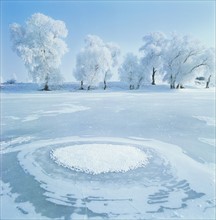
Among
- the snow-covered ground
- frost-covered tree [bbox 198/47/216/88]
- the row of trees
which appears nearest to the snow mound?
the snow-covered ground

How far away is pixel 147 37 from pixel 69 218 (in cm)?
5147

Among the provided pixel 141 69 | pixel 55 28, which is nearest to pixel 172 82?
pixel 141 69

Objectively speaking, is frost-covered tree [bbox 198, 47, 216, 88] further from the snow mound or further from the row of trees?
the snow mound

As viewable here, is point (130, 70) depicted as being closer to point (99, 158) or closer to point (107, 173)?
point (99, 158)

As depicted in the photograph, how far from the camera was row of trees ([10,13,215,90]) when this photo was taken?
39812 mm

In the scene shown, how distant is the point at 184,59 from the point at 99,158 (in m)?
40.4

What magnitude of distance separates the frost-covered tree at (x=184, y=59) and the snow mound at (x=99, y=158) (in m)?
38.0

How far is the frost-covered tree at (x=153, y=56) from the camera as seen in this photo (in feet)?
163

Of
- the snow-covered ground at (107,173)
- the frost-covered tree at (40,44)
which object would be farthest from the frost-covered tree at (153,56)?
the snow-covered ground at (107,173)

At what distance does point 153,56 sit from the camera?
49.8 m

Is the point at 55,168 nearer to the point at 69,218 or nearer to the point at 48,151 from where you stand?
the point at 48,151

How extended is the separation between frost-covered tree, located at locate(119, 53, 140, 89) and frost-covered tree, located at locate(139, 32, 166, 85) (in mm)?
Answer: 1440

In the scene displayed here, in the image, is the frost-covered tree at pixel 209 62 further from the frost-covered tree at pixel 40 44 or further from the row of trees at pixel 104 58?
the frost-covered tree at pixel 40 44

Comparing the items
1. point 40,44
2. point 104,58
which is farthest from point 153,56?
point 40,44
